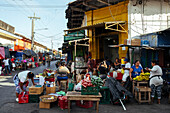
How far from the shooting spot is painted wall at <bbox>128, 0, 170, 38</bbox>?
12.4m

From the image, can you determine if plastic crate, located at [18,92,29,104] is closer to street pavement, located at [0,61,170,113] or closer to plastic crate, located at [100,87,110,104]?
street pavement, located at [0,61,170,113]

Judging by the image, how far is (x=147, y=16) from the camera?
494 inches

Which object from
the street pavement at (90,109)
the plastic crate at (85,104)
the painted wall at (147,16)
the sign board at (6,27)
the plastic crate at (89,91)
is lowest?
the street pavement at (90,109)

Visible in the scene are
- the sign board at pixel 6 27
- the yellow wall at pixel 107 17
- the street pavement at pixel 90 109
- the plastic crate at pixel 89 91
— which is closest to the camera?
the plastic crate at pixel 89 91

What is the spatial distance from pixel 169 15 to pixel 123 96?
9640 millimetres

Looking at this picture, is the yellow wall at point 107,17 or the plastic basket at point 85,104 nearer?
the plastic basket at point 85,104

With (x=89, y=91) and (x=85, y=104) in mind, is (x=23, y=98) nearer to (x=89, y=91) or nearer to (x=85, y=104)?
(x=85, y=104)

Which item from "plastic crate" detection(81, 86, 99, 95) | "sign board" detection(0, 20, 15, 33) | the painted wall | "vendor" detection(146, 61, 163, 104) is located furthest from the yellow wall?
"sign board" detection(0, 20, 15, 33)

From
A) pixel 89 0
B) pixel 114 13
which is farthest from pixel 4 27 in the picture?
pixel 114 13

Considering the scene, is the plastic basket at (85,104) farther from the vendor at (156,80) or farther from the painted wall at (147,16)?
the painted wall at (147,16)

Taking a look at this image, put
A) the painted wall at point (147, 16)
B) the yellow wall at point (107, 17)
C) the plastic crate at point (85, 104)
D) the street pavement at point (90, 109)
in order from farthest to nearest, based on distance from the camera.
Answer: the yellow wall at point (107, 17)
the painted wall at point (147, 16)
the plastic crate at point (85, 104)
the street pavement at point (90, 109)

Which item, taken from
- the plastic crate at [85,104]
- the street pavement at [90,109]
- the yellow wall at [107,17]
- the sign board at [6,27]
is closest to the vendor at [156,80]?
the street pavement at [90,109]

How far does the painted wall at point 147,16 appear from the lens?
1240cm

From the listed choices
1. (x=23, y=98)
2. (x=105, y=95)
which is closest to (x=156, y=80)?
(x=105, y=95)
